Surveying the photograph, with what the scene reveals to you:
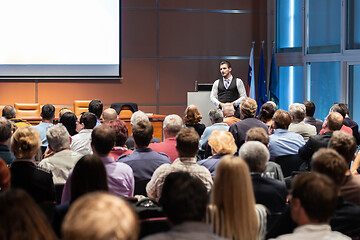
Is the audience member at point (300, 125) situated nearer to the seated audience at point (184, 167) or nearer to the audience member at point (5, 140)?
the seated audience at point (184, 167)

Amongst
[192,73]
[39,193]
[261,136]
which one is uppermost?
[192,73]

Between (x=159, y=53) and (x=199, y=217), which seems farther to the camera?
(x=159, y=53)

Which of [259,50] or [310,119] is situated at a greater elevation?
[259,50]

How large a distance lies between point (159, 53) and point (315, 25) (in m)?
3.14

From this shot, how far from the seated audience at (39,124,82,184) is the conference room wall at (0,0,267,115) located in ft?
19.7

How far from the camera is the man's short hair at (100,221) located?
118cm

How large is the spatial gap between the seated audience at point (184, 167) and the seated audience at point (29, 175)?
676 mm

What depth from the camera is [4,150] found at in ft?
13.2

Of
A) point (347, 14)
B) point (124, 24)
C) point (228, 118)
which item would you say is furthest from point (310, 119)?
point (124, 24)

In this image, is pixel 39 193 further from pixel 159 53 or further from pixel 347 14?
pixel 159 53

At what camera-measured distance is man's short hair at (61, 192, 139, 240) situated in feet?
3.86

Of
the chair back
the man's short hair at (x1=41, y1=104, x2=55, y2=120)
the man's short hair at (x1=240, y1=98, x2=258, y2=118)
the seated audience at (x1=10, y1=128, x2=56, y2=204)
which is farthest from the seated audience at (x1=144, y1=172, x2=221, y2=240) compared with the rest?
the chair back

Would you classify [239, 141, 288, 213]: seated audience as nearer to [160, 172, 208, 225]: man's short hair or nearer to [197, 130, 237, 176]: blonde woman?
[197, 130, 237, 176]: blonde woman

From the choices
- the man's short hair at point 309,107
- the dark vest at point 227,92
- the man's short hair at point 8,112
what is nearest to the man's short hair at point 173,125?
the man's short hair at point 309,107
